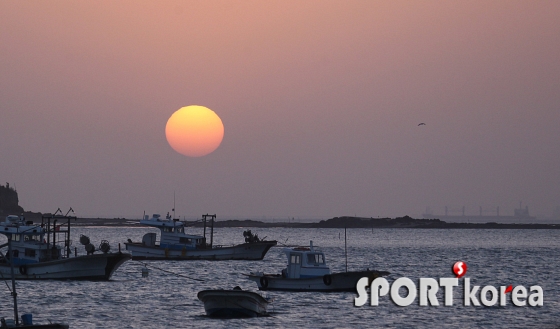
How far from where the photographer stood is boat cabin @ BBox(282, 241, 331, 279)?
200ft

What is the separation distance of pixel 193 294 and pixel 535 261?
63.9 metres

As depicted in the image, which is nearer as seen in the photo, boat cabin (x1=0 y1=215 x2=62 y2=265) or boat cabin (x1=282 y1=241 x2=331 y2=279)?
boat cabin (x1=282 y1=241 x2=331 y2=279)

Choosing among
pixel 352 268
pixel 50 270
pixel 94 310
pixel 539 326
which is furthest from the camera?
pixel 352 268

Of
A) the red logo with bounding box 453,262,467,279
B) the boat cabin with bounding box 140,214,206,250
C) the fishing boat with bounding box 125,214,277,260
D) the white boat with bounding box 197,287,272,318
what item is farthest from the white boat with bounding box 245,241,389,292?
the boat cabin with bounding box 140,214,206,250

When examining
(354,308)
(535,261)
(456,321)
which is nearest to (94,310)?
(354,308)

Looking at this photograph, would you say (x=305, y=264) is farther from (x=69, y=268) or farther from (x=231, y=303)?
(x=69, y=268)

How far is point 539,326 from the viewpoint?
47.4m

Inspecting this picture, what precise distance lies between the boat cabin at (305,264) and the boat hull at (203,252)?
129 feet

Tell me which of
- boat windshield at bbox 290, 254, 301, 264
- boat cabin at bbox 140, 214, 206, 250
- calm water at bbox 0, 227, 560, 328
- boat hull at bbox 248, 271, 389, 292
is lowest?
calm water at bbox 0, 227, 560, 328

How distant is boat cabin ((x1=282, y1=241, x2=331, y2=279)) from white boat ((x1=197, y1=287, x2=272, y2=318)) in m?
11.1

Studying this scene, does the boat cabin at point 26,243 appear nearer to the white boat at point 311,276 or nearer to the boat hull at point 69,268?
the boat hull at point 69,268

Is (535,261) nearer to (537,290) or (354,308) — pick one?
(537,290)

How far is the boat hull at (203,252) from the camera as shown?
3925 inches

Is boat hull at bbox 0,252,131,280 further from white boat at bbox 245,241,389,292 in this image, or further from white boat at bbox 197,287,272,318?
white boat at bbox 197,287,272,318
